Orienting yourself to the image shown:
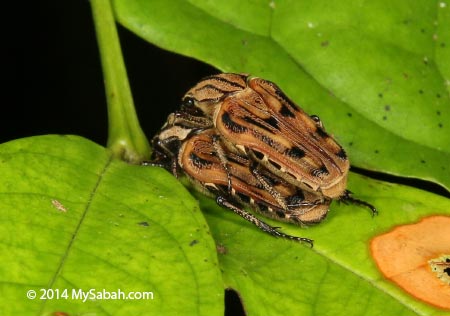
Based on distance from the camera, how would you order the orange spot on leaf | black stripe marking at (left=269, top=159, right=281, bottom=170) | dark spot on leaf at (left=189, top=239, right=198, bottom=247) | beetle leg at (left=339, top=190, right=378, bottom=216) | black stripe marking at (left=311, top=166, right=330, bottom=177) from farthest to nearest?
black stripe marking at (left=269, top=159, right=281, bottom=170) → black stripe marking at (left=311, top=166, right=330, bottom=177) → beetle leg at (left=339, top=190, right=378, bottom=216) → the orange spot on leaf → dark spot on leaf at (left=189, top=239, right=198, bottom=247)

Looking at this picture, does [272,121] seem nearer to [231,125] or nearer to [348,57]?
[231,125]

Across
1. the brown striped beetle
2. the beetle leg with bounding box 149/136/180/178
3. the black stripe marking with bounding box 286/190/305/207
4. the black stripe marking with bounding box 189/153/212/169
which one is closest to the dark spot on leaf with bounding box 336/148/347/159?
the brown striped beetle

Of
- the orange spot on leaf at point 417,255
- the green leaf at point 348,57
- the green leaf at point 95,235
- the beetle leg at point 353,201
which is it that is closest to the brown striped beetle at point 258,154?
the beetle leg at point 353,201

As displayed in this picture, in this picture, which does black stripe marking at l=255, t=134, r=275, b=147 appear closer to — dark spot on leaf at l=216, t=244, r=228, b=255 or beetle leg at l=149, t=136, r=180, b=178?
beetle leg at l=149, t=136, r=180, b=178

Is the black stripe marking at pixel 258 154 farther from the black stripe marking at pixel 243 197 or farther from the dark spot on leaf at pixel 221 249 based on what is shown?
the dark spot on leaf at pixel 221 249

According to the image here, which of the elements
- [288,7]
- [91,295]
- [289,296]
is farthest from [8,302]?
[288,7]

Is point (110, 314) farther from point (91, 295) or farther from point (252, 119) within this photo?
point (252, 119)
